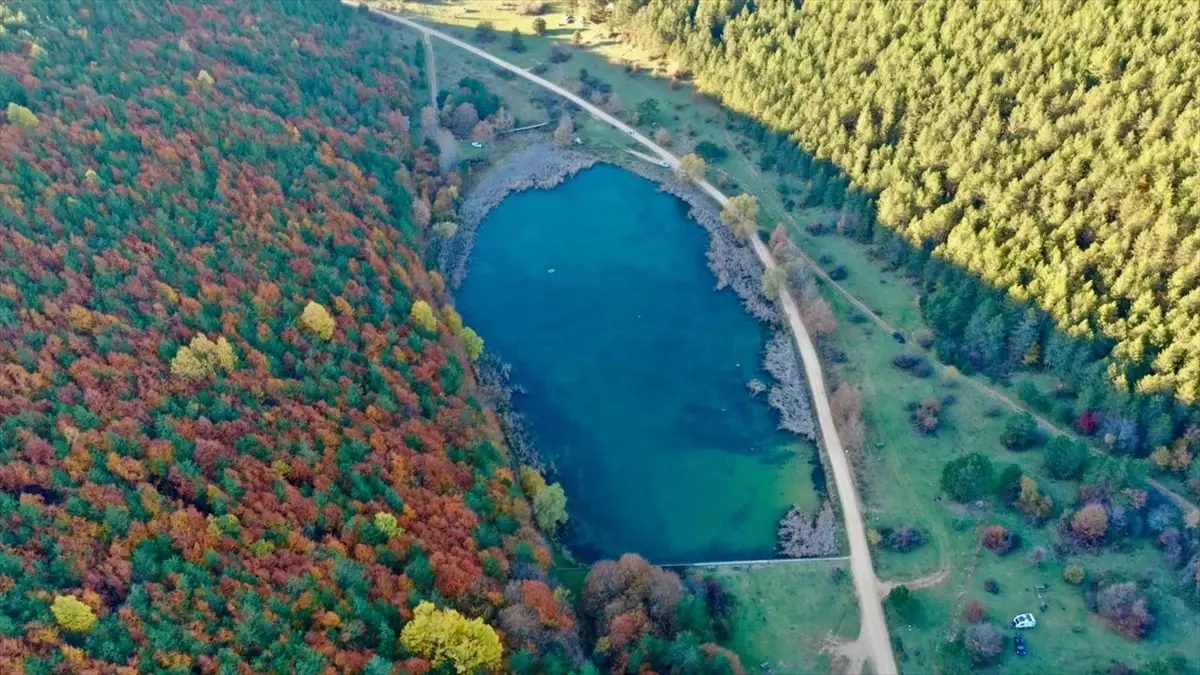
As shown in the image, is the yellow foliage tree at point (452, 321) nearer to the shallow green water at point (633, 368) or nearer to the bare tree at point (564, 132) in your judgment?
the shallow green water at point (633, 368)

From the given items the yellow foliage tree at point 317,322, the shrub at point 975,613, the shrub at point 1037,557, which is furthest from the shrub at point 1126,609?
the yellow foliage tree at point 317,322

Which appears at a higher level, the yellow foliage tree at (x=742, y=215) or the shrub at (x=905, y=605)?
the yellow foliage tree at (x=742, y=215)

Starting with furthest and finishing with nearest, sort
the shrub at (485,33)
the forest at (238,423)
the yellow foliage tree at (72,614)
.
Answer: the shrub at (485,33) < the forest at (238,423) < the yellow foliage tree at (72,614)

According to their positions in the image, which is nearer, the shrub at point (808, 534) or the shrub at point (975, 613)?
the shrub at point (975, 613)

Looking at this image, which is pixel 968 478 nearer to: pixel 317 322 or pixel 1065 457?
pixel 1065 457

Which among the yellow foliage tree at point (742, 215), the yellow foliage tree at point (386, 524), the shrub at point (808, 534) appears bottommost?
A: the shrub at point (808, 534)

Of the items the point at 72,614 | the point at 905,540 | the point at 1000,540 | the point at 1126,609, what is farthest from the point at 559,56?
the point at 1126,609
